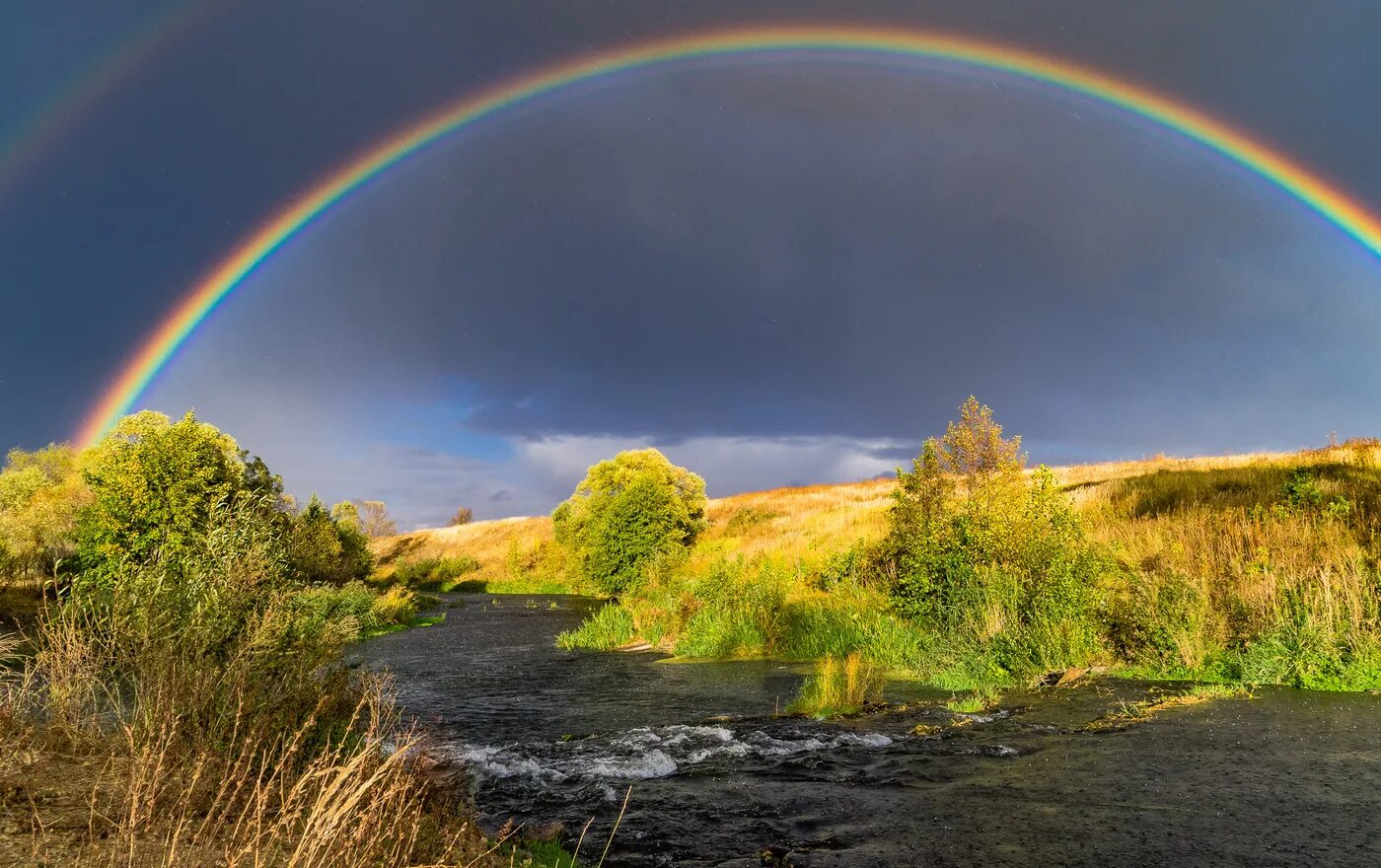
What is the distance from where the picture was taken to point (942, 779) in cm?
806

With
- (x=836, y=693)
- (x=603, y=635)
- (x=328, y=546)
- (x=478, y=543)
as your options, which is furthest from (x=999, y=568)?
(x=478, y=543)

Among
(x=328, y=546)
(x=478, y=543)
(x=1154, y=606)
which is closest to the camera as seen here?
(x=1154, y=606)

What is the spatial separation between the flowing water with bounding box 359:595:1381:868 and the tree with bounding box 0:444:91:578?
28.6 meters

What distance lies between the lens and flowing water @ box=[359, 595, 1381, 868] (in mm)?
6121

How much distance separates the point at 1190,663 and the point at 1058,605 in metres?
2.15

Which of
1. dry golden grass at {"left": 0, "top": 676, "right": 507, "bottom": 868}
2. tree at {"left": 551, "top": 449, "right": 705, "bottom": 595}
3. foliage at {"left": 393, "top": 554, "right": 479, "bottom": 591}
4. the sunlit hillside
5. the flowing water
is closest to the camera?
dry golden grass at {"left": 0, "top": 676, "right": 507, "bottom": 868}

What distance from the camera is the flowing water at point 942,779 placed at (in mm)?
6121

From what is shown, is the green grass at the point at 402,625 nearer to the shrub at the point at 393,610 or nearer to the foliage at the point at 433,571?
the shrub at the point at 393,610

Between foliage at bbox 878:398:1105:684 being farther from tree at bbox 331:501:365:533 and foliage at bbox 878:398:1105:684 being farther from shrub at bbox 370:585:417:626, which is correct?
tree at bbox 331:501:365:533

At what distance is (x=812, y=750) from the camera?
9.62m

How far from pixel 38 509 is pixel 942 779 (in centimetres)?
5243

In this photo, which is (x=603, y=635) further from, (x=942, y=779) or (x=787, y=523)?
(x=787, y=523)

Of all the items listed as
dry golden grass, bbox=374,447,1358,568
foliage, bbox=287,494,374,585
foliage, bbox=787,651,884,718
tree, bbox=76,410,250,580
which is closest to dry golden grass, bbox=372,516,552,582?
dry golden grass, bbox=374,447,1358,568

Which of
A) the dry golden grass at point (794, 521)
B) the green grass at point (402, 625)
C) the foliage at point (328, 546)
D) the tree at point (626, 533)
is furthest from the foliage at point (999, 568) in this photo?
the foliage at point (328, 546)
